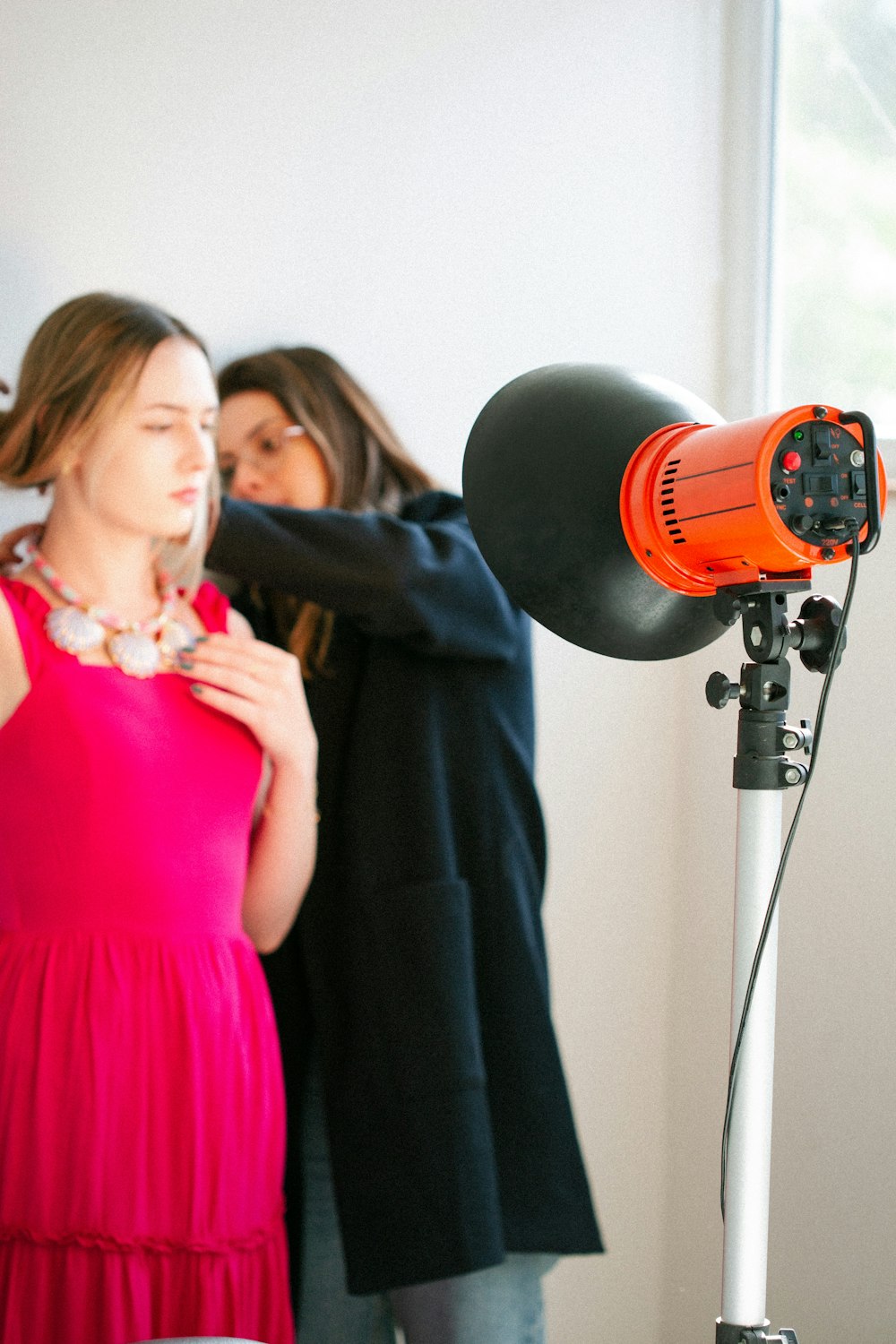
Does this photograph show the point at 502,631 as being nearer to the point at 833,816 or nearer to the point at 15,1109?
the point at 833,816

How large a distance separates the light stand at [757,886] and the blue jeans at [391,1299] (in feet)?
2.12

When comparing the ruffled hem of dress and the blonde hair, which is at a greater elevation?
the blonde hair

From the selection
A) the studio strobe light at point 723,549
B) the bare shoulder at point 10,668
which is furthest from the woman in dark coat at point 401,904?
the studio strobe light at point 723,549

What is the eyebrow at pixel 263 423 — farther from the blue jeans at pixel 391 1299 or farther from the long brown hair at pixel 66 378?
the blue jeans at pixel 391 1299

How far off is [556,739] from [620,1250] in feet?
2.14

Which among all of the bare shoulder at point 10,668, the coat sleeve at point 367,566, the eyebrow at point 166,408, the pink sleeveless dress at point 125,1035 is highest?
the eyebrow at point 166,408

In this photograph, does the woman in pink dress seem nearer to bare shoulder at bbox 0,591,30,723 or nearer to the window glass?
bare shoulder at bbox 0,591,30,723

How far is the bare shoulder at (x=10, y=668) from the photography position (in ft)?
3.69

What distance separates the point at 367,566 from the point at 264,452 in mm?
249

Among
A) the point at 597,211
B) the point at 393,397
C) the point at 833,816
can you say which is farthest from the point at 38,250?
the point at 833,816

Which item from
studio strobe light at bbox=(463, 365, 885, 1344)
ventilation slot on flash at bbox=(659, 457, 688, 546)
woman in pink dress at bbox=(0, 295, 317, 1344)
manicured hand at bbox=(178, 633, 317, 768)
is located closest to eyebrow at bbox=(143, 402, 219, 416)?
woman in pink dress at bbox=(0, 295, 317, 1344)

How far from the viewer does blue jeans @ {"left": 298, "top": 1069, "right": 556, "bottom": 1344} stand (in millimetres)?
1283

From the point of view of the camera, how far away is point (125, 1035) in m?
1.11

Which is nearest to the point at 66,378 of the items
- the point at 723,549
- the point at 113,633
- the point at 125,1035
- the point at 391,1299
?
the point at 113,633
